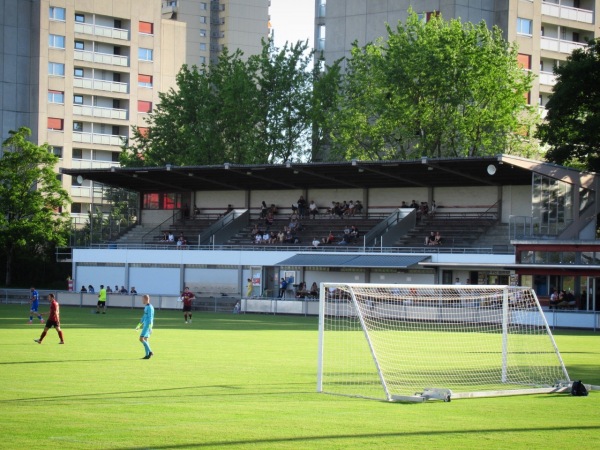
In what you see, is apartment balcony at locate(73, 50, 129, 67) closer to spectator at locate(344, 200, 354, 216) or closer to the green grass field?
spectator at locate(344, 200, 354, 216)

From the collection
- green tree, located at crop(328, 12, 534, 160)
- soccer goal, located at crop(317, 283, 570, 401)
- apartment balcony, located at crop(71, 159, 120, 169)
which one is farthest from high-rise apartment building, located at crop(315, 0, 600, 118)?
soccer goal, located at crop(317, 283, 570, 401)

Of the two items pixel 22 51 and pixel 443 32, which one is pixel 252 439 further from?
pixel 22 51

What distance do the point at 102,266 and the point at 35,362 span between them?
45.9 m

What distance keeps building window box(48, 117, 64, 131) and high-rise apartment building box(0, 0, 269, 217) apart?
8 centimetres

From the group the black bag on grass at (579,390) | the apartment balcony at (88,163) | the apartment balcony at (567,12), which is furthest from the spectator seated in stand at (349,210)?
the black bag on grass at (579,390)

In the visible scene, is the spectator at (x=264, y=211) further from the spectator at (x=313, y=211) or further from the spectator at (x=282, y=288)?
the spectator at (x=282, y=288)

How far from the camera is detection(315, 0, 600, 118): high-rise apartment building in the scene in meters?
79.7

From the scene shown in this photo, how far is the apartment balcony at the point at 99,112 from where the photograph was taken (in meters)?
90.2

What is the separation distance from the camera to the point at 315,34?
309ft

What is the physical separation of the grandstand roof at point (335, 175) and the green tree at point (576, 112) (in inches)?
179

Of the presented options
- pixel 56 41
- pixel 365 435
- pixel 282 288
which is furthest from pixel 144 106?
pixel 365 435

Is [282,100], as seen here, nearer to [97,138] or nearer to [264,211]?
[264,211]

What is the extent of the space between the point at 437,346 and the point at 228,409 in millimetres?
15987

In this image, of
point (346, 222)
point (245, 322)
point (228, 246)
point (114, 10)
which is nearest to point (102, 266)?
point (228, 246)
